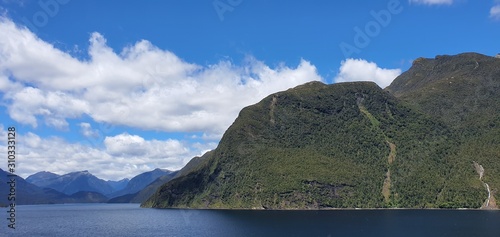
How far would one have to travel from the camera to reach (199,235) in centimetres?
16475

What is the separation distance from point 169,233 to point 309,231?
54148 mm

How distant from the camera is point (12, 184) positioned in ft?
265

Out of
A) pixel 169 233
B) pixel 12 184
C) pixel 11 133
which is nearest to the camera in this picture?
pixel 11 133

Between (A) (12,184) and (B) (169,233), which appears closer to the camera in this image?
(A) (12,184)

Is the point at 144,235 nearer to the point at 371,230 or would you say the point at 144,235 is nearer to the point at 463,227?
the point at 371,230

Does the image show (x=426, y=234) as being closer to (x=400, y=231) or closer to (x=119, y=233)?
(x=400, y=231)

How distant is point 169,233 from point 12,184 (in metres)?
99.8

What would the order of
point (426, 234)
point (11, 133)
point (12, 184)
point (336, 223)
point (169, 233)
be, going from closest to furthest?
1. point (11, 133)
2. point (12, 184)
3. point (426, 234)
4. point (169, 233)
5. point (336, 223)

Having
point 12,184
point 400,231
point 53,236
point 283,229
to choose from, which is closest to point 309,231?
point 283,229

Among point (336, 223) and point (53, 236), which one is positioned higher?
point (53, 236)

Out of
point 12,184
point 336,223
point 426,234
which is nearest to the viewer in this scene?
point 12,184

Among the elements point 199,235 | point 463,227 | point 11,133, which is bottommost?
point 463,227

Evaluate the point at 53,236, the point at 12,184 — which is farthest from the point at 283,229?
the point at 12,184

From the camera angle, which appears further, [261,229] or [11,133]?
[261,229]
